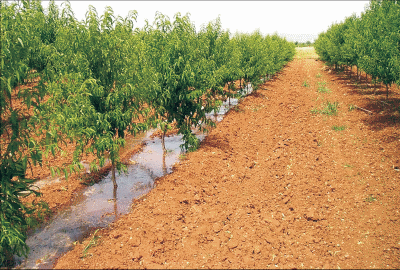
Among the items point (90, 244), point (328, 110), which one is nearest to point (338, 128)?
point (328, 110)

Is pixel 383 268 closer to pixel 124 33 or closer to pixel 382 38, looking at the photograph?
pixel 124 33

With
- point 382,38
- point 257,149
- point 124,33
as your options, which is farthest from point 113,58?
point 382,38

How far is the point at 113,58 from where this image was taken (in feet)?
25.1

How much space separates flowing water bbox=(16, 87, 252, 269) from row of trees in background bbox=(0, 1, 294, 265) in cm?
52

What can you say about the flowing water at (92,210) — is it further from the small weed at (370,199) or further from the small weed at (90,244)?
the small weed at (370,199)

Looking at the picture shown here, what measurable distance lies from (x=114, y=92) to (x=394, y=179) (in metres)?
8.30

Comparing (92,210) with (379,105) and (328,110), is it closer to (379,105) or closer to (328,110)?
(328,110)

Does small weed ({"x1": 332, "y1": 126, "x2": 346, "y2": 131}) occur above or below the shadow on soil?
below

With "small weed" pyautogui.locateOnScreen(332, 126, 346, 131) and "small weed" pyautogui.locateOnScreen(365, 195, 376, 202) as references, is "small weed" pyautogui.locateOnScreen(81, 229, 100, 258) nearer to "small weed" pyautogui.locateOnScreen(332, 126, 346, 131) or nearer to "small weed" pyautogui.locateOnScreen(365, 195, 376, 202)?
"small weed" pyautogui.locateOnScreen(365, 195, 376, 202)

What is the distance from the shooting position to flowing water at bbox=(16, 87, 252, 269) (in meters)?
6.74

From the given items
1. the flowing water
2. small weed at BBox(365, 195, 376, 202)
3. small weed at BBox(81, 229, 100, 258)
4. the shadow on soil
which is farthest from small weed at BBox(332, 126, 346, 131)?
small weed at BBox(81, 229, 100, 258)

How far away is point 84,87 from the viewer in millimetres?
6539

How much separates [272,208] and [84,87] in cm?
549

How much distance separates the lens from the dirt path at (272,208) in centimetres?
584
